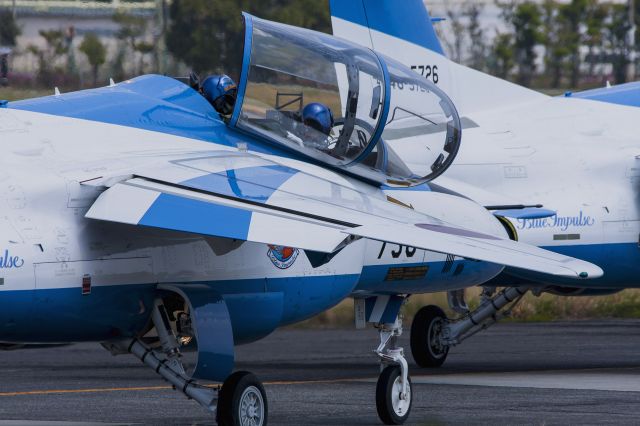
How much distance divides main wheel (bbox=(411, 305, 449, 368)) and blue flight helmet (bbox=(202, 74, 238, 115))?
7.07m

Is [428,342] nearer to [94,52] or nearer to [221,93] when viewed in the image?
[221,93]

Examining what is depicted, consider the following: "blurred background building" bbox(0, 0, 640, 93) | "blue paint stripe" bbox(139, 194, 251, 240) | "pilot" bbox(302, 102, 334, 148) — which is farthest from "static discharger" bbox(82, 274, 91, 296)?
"blurred background building" bbox(0, 0, 640, 93)

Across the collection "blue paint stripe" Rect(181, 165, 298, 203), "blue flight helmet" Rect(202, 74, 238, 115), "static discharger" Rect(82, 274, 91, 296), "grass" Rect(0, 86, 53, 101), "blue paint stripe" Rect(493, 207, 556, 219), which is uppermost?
"grass" Rect(0, 86, 53, 101)

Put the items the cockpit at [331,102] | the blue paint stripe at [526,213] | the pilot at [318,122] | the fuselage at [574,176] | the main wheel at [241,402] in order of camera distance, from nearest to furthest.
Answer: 1. the main wheel at [241,402]
2. the cockpit at [331,102]
3. the pilot at [318,122]
4. the blue paint stripe at [526,213]
5. the fuselage at [574,176]

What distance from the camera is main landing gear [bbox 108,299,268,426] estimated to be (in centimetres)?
1039

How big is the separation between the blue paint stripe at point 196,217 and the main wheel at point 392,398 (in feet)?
10.1

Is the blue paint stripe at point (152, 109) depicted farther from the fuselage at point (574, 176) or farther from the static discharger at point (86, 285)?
the fuselage at point (574, 176)

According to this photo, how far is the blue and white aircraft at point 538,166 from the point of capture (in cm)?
1723

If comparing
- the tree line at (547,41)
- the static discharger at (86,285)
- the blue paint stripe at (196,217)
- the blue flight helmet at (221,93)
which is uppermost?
the tree line at (547,41)

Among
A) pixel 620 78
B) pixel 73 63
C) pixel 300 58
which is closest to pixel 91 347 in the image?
pixel 73 63

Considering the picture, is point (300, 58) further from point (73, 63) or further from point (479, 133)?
point (73, 63)

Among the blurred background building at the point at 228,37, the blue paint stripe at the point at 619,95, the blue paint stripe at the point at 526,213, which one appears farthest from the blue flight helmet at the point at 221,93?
the blue paint stripe at the point at 619,95

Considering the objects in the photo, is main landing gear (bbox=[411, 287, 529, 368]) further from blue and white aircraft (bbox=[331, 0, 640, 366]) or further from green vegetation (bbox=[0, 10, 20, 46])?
green vegetation (bbox=[0, 10, 20, 46])

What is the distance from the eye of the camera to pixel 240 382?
1048 cm
